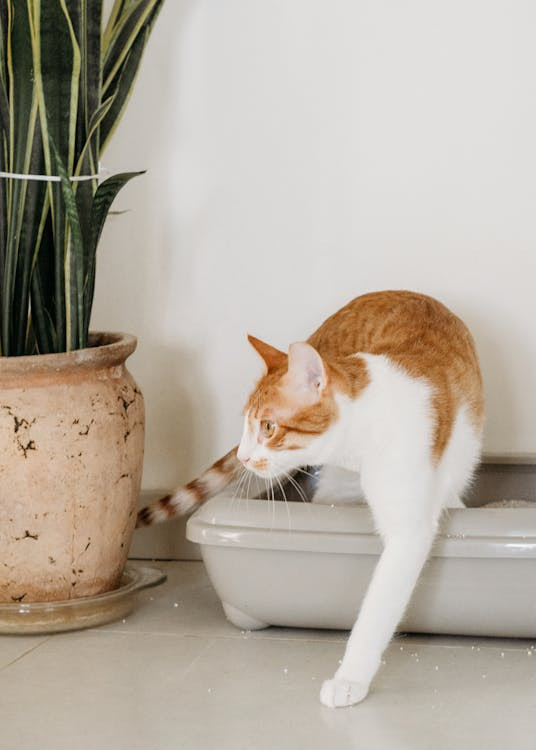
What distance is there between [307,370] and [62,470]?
46 cm

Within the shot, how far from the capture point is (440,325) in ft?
5.97

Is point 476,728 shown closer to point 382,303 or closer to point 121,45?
point 382,303

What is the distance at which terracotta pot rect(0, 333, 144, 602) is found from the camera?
176 cm

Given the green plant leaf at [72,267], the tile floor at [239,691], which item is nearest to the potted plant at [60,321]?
the green plant leaf at [72,267]

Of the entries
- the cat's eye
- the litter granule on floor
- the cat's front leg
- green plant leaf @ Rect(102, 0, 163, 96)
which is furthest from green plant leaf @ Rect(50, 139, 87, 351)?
A: the litter granule on floor

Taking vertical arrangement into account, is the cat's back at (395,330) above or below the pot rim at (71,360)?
above

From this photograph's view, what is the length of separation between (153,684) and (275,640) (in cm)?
24

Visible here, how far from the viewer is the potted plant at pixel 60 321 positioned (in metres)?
1.77

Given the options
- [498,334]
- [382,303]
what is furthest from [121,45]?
[498,334]

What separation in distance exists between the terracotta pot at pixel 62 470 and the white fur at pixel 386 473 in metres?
0.32

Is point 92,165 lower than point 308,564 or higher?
higher

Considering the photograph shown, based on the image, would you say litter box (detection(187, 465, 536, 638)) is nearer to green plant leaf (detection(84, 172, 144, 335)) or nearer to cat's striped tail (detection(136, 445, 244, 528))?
cat's striped tail (detection(136, 445, 244, 528))

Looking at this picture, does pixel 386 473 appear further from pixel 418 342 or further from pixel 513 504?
pixel 513 504

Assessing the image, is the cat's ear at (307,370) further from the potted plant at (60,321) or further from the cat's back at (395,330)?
the potted plant at (60,321)
